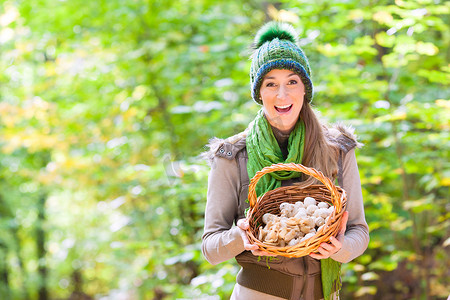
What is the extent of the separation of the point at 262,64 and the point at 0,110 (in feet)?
15.1

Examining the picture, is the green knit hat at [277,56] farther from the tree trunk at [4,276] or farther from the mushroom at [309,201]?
the tree trunk at [4,276]

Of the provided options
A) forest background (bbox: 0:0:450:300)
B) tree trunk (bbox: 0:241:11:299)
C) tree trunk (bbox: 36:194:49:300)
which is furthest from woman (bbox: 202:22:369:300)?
tree trunk (bbox: 36:194:49:300)

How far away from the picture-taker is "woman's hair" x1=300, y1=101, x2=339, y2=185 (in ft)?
5.09

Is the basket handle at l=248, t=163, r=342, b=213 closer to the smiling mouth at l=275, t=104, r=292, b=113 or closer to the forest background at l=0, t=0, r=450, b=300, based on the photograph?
the smiling mouth at l=275, t=104, r=292, b=113

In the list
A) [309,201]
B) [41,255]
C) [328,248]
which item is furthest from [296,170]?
[41,255]

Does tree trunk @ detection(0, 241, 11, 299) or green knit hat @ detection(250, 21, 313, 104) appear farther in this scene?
tree trunk @ detection(0, 241, 11, 299)

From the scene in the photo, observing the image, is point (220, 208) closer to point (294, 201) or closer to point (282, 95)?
point (294, 201)

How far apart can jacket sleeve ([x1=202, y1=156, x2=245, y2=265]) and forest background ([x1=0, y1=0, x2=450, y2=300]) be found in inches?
52.4

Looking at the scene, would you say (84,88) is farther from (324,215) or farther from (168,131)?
(324,215)

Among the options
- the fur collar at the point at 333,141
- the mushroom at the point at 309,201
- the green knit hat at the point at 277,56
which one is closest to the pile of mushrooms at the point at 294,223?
the mushroom at the point at 309,201

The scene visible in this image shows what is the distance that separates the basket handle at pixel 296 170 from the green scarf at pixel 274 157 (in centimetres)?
10

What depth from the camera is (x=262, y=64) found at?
1579mm

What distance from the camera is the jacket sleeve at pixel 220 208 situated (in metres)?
1.51

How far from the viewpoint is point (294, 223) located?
1392mm
